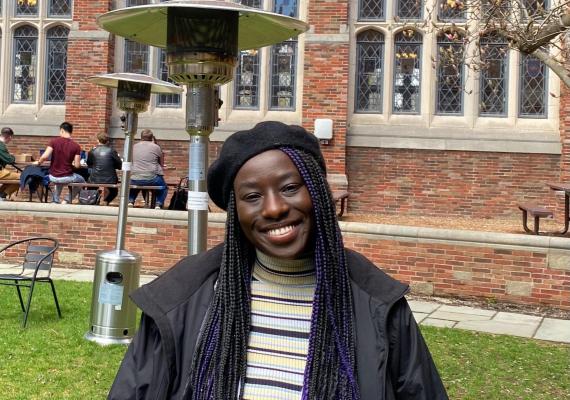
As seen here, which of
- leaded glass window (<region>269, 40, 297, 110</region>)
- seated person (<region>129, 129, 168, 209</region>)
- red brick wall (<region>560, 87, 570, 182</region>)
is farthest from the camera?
leaded glass window (<region>269, 40, 297, 110</region>)

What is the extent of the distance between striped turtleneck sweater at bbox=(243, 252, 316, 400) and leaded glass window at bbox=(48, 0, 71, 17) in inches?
601

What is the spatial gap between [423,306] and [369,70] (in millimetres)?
7608

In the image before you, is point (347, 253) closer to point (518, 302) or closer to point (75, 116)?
point (518, 302)

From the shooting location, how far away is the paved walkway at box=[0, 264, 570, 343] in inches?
272

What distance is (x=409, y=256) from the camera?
8570 millimetres

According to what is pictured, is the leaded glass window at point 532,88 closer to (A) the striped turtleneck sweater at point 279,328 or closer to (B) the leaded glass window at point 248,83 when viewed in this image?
(B) the leaded glass window at point 248,83

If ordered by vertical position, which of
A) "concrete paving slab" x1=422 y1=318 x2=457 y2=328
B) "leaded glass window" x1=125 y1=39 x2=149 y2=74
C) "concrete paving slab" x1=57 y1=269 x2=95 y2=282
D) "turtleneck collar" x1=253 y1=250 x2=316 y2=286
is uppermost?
"leaded glass window" x1=125 y1=39 x2=149 y2=74

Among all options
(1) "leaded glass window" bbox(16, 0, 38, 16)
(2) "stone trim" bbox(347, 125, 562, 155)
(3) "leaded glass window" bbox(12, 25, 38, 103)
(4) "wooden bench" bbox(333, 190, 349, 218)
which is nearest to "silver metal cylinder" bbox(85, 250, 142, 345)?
(4) "wooden bench" bbox(333, 190, 349, 218)

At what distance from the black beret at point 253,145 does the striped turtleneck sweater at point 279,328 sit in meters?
0.24

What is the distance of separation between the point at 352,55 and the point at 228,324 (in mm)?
13186

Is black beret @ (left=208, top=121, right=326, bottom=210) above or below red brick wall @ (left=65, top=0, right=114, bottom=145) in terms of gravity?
below

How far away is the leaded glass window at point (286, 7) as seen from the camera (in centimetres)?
1449

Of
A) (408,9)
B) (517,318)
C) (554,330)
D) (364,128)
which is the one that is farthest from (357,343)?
(408,9)

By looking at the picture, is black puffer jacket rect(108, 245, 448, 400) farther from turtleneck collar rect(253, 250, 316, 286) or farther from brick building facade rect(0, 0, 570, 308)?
brick building facade rect(0, 0, 570, 308)
